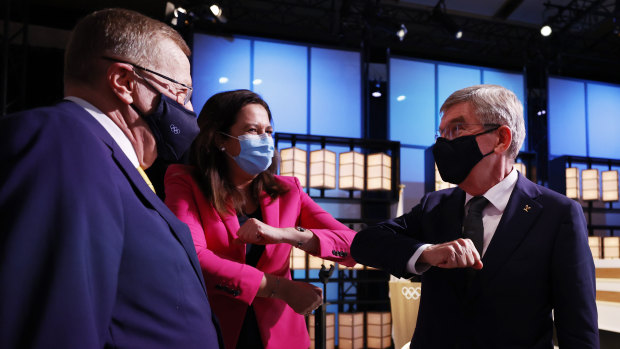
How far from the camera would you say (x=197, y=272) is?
874mm

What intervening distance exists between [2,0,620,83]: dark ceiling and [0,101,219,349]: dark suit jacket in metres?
7.44

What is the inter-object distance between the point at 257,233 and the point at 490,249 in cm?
69

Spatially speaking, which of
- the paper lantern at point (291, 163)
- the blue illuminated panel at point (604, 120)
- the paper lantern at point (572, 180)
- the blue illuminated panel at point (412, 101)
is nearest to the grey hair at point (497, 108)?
the paper lantern at point (291, 163)

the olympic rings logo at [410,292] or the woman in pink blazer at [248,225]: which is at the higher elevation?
the woman in pink blazer at [248,225]

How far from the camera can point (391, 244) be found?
4.61 feet

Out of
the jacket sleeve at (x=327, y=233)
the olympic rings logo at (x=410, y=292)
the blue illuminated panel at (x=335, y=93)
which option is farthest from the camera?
the blue illuminated panel at (x=335, y=93)

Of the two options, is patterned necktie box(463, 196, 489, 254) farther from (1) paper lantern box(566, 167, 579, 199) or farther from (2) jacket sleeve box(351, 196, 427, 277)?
(1) paper lantern box(566, 167, 579, 199)

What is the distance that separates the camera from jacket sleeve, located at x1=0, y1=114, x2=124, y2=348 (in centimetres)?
53

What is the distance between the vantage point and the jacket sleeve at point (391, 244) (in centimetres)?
135

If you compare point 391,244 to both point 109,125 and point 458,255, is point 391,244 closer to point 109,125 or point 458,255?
point 458,255

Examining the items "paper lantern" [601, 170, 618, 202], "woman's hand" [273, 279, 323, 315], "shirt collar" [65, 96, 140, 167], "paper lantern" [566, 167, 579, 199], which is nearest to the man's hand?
"woman's hand" [273, 279, 323, 315]

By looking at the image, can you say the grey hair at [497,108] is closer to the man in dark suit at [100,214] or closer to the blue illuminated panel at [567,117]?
the man in dark suit at [100,214]

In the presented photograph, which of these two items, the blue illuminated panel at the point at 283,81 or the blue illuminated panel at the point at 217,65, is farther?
the blue illuminated panel at the point at 283,81

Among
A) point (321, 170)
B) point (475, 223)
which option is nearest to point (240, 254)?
point (475, 223)
